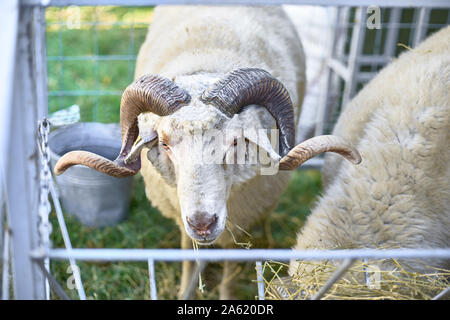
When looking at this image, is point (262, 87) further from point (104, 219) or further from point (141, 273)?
point (104, 219)

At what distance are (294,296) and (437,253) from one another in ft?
2.41

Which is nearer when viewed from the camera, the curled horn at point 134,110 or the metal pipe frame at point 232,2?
the curled horn at point 134,110

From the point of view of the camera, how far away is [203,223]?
6.62 feet

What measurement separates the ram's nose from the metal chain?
0.60 m

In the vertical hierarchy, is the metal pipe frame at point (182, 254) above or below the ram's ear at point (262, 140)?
below

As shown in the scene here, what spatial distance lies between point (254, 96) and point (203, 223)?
2.16 ft

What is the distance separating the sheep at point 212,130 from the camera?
6.82 feet

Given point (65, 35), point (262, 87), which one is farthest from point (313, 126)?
point (65, 35)

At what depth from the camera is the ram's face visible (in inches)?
80.2

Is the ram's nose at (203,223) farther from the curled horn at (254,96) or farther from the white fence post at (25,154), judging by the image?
the white fence post at (25,154)

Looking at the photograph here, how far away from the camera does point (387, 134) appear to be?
243cm

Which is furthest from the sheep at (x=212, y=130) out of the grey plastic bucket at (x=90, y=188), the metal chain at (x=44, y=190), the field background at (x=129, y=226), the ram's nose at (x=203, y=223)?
the field background at (x=129, y=226)

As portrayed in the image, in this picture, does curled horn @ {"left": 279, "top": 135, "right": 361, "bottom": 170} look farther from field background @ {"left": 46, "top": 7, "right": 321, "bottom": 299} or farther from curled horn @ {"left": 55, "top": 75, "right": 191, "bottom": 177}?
field background @ {"left": 46, "top": 7, "right": 321, "bottom": 299}

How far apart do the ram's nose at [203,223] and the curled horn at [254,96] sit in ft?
1.59
